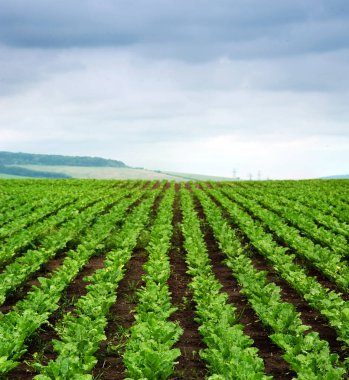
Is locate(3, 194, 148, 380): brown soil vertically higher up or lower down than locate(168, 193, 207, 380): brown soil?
lower down

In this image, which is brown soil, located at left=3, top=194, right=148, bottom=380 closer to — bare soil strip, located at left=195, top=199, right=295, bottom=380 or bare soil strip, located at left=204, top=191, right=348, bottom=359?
bare soil strip, located at left=195, top=199, right=295, bottom=380

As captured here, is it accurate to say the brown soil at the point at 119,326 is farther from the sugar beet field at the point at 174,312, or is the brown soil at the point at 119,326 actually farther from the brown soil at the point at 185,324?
the brown soil at the point at 185,324

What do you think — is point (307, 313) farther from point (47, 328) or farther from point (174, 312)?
point (47, 328)

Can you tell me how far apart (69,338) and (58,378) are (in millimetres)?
1090

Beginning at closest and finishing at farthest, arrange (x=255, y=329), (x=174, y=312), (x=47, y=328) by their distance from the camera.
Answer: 1. (x=255, y=329)
2. (x=47, y=328)
3. (x=174, y=312)

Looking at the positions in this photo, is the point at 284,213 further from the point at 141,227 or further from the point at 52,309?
the point at 52,309

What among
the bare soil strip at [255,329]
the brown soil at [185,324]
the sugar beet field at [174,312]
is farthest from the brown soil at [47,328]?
the bare soil strip at [255,329]

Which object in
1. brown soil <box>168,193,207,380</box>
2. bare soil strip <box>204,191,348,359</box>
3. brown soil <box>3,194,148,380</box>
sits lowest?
brown soil <box>3,194,148,380</box>

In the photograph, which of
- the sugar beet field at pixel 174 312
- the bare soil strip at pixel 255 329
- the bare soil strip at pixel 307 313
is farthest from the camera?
the bare soil strip at pixel 307 313

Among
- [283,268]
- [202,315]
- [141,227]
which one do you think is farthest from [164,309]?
[141,227]

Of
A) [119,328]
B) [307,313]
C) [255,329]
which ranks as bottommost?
[119,328]

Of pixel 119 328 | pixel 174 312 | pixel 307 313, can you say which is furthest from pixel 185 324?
pixel 307 313

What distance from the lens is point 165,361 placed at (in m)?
5.03

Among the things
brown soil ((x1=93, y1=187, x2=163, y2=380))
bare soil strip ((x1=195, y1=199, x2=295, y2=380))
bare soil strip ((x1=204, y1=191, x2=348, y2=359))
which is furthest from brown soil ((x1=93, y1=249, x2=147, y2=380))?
bare soil strip ((x1=204, y1=191, x2=348, y2=359))
